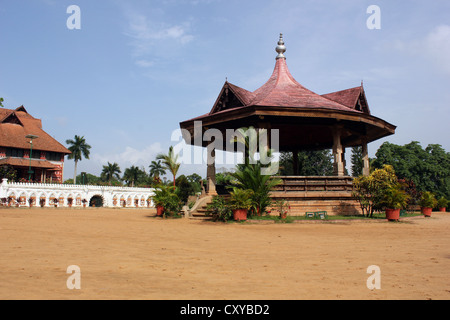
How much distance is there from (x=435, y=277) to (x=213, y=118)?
14.1 m

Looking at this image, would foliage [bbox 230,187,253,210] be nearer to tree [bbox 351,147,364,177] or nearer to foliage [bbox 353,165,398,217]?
foliage [bbox 353,165,398,217]

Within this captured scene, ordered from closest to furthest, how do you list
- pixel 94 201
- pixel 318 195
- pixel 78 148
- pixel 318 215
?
pixel 318 215 < pixel 318 195 < pixel 94 201 < pixel 78 148

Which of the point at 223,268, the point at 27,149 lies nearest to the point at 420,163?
the point at 223,268

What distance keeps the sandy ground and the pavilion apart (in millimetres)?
8496

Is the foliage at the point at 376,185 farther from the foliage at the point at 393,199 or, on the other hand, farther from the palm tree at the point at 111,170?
the palm tree at the point at 111,170

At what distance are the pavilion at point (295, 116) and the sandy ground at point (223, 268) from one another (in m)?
8.50

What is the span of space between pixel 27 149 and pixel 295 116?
142ft

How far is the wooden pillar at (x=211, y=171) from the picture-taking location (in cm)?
1819

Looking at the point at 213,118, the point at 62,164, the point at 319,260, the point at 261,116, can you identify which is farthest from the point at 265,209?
the point at 62,164

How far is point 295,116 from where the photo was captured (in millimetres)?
16016

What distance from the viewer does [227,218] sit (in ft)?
44.8

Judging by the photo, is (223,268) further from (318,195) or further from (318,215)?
(318,195)

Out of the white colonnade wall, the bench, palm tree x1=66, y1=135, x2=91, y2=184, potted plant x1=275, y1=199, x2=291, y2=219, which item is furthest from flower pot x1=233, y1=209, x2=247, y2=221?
palm tree x1=66, y1=135, x2=91, y2=184

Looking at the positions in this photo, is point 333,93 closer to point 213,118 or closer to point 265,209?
point 213,118
